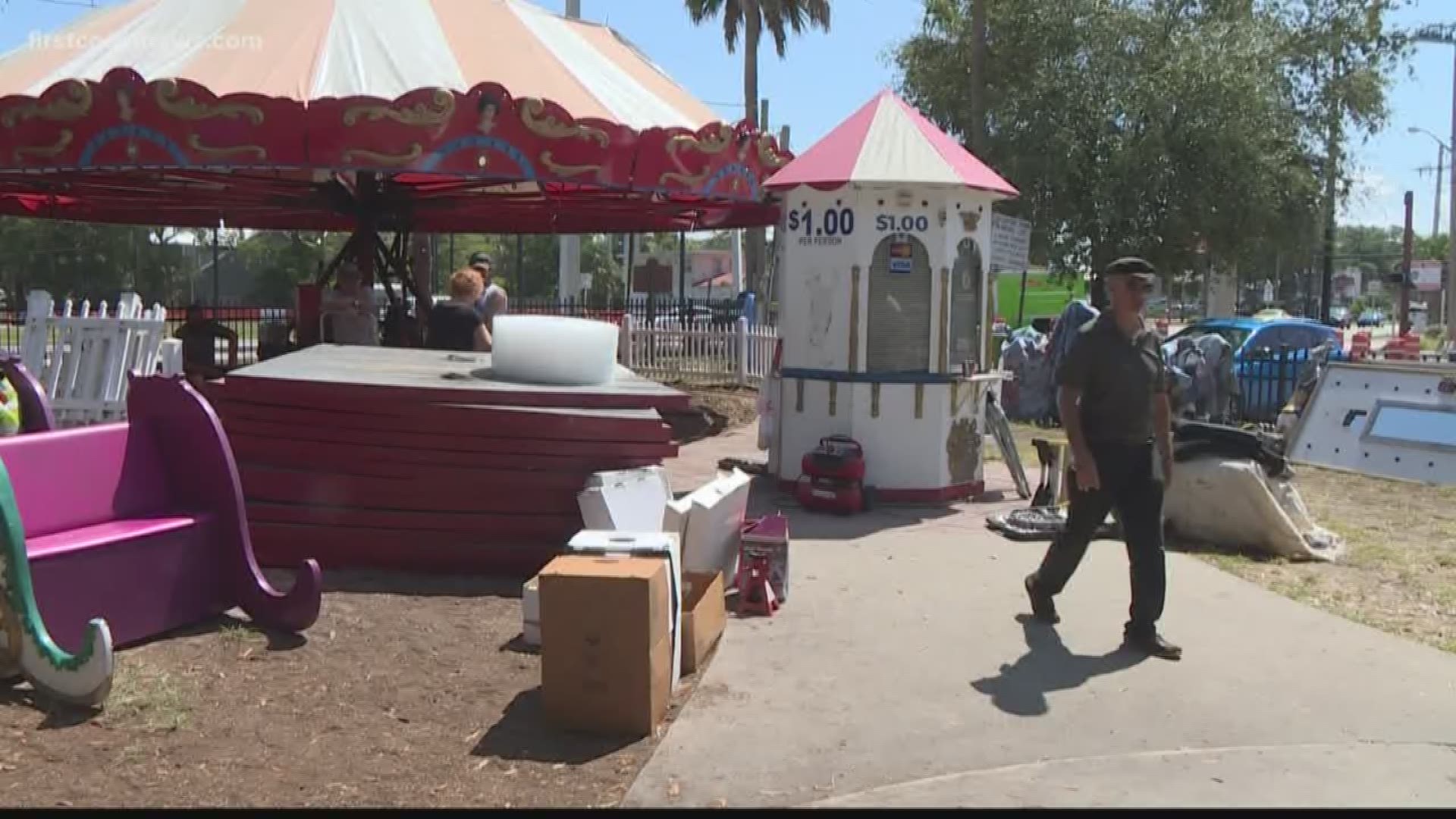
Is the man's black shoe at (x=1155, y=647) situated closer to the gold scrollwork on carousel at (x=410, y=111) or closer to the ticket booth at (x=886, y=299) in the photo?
the ticket booth at (x=886, y=299)

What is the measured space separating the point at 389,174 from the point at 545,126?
9.38ft

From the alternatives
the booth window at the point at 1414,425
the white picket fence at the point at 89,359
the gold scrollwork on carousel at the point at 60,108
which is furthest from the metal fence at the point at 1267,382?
the gold scrollwork on carousel at the point at 60,108

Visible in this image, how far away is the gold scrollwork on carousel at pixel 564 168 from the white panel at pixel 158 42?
344 cm

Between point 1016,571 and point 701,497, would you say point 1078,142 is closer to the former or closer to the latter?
point 1016,571

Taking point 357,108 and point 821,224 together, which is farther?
point 357,108

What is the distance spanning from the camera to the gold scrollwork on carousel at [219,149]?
10.6 meters

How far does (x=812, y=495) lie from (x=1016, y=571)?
2172mm

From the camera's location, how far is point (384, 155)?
10.7m

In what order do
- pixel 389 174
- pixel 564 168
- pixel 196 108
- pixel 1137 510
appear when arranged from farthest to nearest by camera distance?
1. pixel 389 174
2. pixel 564 168
3. pixel 196 108
4. pixel 1137 510

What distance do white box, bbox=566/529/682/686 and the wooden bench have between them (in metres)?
1.34

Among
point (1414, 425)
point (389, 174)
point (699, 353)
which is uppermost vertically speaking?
point (389, 174)

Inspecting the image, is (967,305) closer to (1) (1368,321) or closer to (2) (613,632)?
(2) (613,632)

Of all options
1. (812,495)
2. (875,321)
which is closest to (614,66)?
(875,321)

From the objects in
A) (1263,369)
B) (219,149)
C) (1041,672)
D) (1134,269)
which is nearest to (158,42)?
(219,149)
